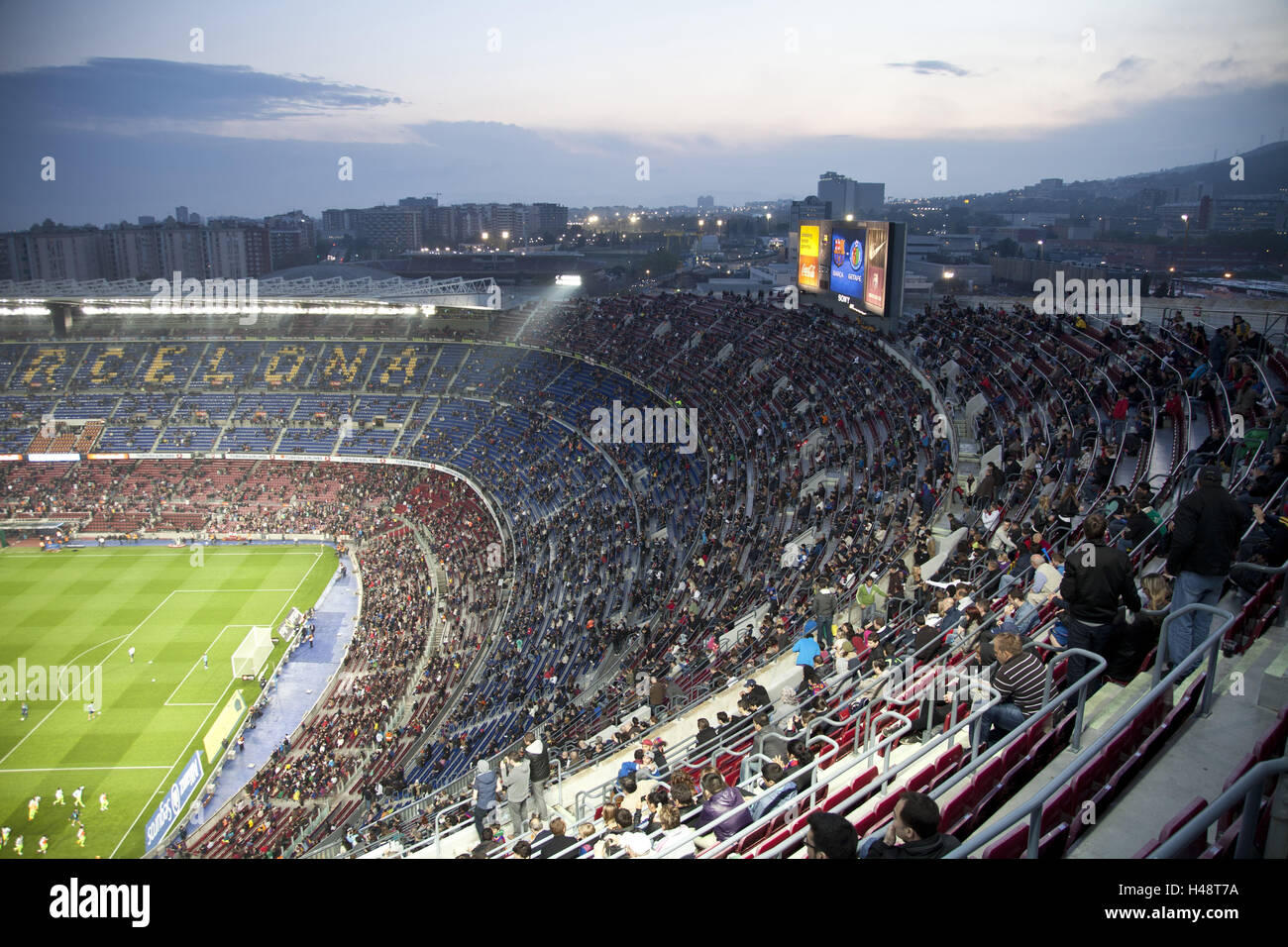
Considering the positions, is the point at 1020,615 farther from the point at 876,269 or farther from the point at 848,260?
the point at 848,260

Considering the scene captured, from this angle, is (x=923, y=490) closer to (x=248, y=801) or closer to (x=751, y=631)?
(x=751, y=631)

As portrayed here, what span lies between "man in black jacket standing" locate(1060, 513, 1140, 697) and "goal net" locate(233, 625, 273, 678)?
88.5ft

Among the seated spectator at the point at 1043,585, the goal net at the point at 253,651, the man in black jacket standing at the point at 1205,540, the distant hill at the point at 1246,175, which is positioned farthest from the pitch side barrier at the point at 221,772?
the distant hill at the point at 1246,175

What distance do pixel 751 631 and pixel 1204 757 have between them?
10169mm

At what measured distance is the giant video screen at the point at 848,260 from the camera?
2944 cm

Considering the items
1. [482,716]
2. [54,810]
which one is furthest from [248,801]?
[482,716]

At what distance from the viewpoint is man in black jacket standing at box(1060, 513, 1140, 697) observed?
Answer: 5.94 m

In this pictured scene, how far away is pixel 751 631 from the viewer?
15164mm

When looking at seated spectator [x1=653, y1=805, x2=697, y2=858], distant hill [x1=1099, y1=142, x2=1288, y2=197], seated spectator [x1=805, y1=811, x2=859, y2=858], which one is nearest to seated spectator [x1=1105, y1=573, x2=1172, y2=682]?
seated spectator [x1=653, y1=805, x2=697, y2=858]

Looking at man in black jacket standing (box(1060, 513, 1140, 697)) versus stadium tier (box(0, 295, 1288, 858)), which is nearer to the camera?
man in black jacket standing (box(1060, 513, 1140, 697))

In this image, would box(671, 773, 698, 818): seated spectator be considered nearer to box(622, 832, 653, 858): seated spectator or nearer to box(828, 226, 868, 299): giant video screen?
box(622, 832, 653, 858): seated spectator

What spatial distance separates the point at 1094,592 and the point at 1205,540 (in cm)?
101

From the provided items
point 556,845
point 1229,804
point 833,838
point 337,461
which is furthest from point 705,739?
point 337,461

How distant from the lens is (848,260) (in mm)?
30562
